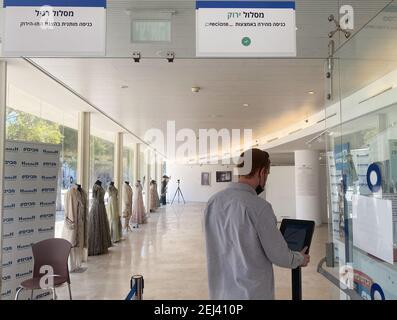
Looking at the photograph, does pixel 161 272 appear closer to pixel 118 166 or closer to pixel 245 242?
pixel 245 242

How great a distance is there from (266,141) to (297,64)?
724 centimetres

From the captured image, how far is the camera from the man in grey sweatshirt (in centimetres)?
156

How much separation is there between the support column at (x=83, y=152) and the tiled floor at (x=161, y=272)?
3.43ft

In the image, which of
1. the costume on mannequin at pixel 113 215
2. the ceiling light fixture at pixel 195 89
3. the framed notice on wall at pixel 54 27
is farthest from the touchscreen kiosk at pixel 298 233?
the costume on mannequin at pixel 113 215

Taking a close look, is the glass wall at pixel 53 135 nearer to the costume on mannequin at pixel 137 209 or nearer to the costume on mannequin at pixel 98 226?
the costume on mannequin at pixel 98 226

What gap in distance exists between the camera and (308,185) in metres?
9.93

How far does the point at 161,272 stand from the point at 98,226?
219 centimetres

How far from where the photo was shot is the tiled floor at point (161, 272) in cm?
443

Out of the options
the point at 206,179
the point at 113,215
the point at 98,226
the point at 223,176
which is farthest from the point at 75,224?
the point at 206,179

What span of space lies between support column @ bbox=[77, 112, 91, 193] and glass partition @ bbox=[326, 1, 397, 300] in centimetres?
515

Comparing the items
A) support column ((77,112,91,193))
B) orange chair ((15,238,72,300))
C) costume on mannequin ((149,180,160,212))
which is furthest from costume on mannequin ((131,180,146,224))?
orange chair ((15,238,72,300))

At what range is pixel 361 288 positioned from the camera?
2.47 meters

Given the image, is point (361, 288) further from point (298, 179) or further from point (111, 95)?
point (298, 179)
